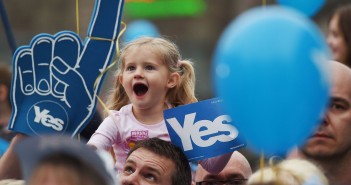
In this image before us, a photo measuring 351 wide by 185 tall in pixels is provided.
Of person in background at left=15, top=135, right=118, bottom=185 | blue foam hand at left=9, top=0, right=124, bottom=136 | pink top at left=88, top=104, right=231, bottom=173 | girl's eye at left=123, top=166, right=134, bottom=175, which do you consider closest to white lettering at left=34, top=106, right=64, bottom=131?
blue foam hand at left=9, top=0, right=124, bottom=136

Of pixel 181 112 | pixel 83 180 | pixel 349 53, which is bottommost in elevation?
pixel 83 180

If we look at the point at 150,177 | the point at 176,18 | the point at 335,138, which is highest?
the point at 176,18

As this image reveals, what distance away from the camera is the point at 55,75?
16.5ft

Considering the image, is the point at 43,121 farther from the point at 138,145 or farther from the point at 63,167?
the point at 63,167

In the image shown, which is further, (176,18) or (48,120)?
(176,18)

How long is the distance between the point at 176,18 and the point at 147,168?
18.9 m

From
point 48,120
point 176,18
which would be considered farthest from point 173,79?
point 176,18

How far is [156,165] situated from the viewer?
15.5ft

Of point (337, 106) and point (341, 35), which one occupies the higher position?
point (341, 35)

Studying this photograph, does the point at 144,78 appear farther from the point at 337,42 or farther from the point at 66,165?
the point at 337,42

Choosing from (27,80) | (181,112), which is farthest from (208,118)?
(27,80)

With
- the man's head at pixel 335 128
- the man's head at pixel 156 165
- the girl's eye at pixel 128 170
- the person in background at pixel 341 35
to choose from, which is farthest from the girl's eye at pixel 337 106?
the person in background at pixel 341 35

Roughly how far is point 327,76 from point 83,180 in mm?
808

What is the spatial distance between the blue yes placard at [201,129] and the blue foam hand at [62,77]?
37 cm
